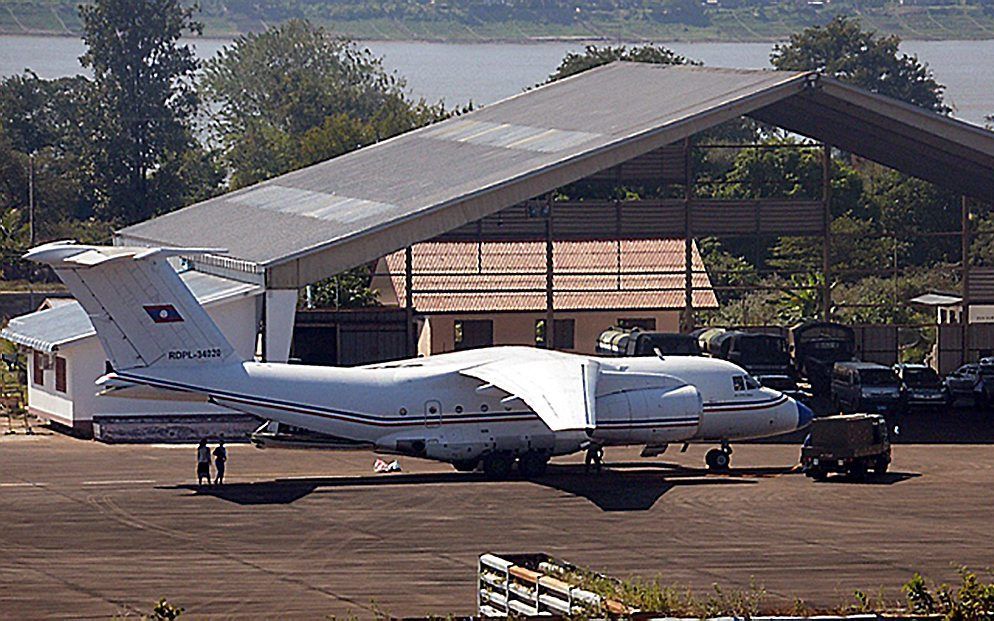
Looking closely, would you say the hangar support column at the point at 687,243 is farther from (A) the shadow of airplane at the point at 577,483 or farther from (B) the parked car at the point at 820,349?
(A) the shadow of airplane at the point at 577,483

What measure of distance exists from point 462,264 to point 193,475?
1009 inches

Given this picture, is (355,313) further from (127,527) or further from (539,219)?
(127,527)

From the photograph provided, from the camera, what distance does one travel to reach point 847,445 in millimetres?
42781

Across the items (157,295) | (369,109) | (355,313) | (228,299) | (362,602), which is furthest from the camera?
(369,109)

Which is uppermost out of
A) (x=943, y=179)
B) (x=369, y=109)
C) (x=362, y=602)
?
(x=369, y=109)

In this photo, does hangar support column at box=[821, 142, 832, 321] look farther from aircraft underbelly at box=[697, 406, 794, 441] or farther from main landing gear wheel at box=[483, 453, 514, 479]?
main landing gear wheel at box=[483, 453, 514, 479]

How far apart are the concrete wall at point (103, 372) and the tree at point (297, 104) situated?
71148 millimetres

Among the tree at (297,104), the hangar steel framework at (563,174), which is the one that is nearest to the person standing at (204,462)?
the hangar steel framework at (563,174)

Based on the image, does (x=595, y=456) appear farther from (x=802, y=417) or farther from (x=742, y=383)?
(x=802, y=417)

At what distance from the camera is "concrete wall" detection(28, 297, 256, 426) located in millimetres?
50812

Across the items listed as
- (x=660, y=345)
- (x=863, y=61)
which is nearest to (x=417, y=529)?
(x=660, y=345)

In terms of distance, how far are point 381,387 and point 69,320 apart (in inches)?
644

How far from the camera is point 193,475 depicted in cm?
4359

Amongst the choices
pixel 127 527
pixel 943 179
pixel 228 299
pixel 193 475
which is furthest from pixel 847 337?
pixel 127 527
